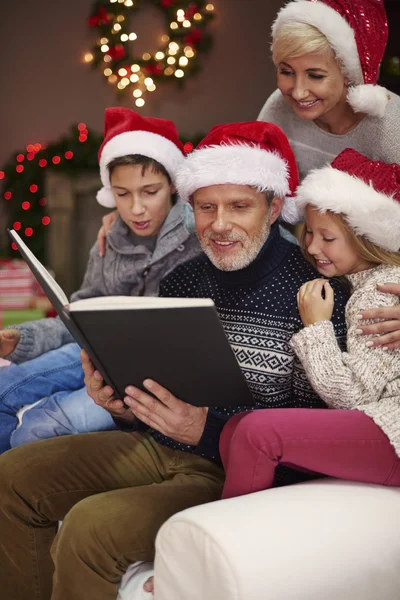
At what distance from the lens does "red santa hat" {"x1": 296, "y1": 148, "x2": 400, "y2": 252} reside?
5.48 ft

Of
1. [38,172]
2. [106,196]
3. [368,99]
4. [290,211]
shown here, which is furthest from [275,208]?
[38,172]

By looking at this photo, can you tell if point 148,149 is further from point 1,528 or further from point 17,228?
point 17,228

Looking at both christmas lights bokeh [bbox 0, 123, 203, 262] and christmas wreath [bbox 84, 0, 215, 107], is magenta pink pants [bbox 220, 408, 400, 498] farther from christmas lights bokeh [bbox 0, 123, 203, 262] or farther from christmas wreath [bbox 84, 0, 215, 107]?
christmas wreath [bbox 84, 0, 215, 107]

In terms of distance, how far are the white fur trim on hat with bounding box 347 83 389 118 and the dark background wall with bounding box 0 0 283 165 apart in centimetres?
290

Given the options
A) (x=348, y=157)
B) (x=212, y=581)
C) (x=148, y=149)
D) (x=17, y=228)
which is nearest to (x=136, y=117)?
(x=148, y=149)

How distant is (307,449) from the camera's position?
1.34 meters

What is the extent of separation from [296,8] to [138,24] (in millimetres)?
2895

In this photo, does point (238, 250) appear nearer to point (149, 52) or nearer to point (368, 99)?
point (368, 99)

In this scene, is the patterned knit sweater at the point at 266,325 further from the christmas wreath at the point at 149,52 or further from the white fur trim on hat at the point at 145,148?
the christmas wreath at the point at 149,52

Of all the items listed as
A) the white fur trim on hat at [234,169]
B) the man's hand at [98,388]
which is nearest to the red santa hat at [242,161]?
the white fur trim on hat at [234,169]

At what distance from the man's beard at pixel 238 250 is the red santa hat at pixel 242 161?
0.41ft

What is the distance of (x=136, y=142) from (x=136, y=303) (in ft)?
3.76

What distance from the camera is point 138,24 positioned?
4637 mm

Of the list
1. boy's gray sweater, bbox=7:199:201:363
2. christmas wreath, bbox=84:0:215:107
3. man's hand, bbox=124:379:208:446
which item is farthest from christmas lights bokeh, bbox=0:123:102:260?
man's hand, bbox=124:379:208:446
